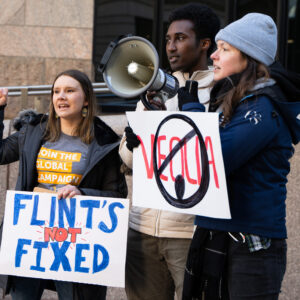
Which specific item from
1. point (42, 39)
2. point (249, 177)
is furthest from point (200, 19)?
point (42, 39)

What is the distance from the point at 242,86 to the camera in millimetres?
2439

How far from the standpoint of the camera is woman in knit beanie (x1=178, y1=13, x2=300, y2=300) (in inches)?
94.0

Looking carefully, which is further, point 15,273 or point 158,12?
point 158,12

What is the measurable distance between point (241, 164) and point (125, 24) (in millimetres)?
4753

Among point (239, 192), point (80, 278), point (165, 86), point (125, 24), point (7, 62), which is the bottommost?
point (80, 278)

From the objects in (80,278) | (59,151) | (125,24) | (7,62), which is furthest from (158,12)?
(80,278)

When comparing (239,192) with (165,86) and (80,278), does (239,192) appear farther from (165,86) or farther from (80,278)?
(80,278)

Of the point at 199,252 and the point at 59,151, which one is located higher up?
the point at 59,151

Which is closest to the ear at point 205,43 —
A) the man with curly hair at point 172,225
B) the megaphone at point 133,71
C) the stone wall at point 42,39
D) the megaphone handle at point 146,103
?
the man with curly hair at point 172,225

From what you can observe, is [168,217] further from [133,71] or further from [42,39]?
[42,39]

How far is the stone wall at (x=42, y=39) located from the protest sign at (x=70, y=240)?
3303 mm

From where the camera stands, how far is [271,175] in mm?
2434

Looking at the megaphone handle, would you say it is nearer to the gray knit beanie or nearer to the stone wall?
the gray knit beanie

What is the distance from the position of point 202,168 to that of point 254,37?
2.05ft
